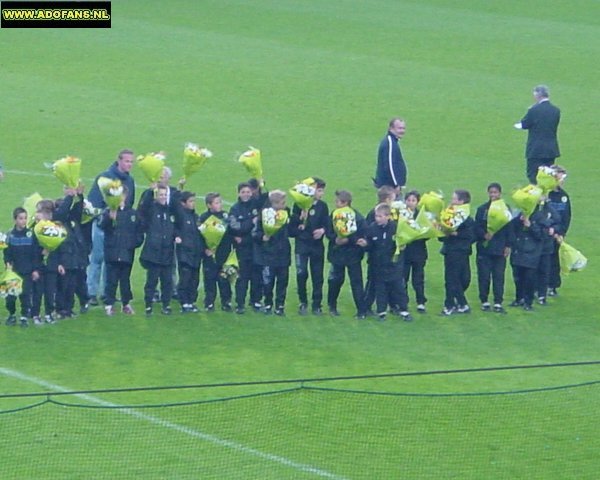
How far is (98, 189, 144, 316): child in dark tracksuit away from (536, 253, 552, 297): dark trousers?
4.65 meters

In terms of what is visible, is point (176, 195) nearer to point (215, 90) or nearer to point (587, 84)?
point (215, 90)

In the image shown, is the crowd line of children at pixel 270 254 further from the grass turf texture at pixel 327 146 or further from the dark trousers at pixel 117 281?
the grass turf texture at pixel 327 146

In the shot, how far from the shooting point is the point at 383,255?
16.6 meters

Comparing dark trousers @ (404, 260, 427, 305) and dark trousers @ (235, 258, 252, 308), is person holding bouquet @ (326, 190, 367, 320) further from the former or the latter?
dark trousers @ (235, 258, 252, 308)

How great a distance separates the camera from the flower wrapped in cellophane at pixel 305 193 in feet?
54.7

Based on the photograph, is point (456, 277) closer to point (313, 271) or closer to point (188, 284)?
point (313, 271)

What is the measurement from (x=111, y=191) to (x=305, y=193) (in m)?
2.16

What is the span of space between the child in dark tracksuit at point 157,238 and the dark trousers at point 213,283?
0.42 metres

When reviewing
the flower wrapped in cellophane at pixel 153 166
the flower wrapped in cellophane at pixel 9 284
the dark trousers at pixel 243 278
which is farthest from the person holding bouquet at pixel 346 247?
the flower wrapped in cellophane at pixel 9 284

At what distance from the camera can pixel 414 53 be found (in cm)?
3228

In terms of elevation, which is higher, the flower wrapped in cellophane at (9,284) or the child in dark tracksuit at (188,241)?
the child in dark tracksuit at (188,241)

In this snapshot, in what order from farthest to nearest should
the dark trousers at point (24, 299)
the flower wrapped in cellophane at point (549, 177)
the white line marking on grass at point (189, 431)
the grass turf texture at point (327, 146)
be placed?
1. the flower wrapped in cellophane at point (549, 177)
2. the dark trousers at point (24, 299)
3. the grass turf texture at point (327, 146)
4. the white line marking on grass at point (189, 431)

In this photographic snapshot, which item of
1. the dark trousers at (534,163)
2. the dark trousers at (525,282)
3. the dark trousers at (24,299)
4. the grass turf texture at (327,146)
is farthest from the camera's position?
the dark trousers at (534,163)

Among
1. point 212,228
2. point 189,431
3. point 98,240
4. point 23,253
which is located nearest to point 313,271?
point 212,228
